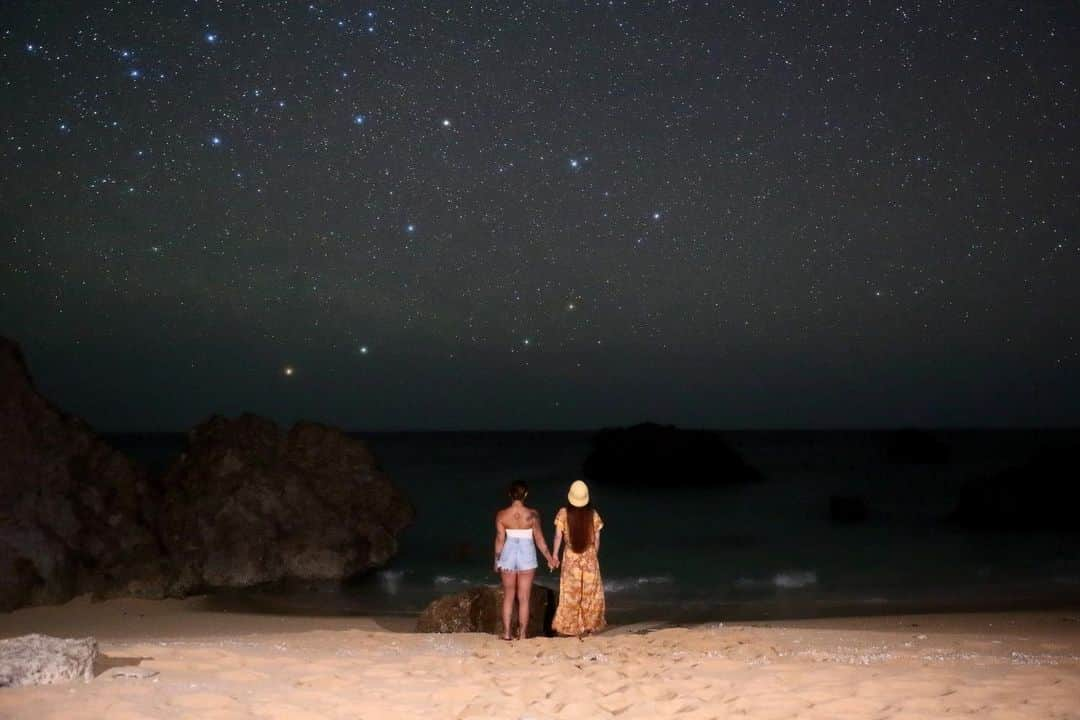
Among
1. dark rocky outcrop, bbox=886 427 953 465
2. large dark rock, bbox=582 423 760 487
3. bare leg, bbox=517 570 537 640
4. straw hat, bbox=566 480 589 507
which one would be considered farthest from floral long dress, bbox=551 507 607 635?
dark rocky outcrop, bbox=886 427 953 465

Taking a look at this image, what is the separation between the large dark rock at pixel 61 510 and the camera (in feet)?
40.3

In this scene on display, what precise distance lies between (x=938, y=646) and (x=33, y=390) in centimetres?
1326

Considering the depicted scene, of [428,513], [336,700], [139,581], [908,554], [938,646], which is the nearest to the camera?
[336,700]

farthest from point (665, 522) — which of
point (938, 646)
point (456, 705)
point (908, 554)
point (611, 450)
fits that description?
point (456, 705)

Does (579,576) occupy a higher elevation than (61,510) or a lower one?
lower

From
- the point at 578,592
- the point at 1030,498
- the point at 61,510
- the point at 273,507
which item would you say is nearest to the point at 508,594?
the point at 578,592

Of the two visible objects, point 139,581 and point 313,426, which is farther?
point 313,426

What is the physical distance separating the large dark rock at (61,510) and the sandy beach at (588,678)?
16.7ft

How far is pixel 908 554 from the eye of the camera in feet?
74.8

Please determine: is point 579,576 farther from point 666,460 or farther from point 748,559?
point 666,460

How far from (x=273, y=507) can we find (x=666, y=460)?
2635 centimetres

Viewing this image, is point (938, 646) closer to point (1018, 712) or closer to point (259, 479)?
point (1018, 712)

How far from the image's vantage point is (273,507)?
1647 cm

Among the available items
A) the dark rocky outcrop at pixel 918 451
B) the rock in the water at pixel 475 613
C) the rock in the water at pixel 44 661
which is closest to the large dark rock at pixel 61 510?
the rock in the water at pixel 475 613
